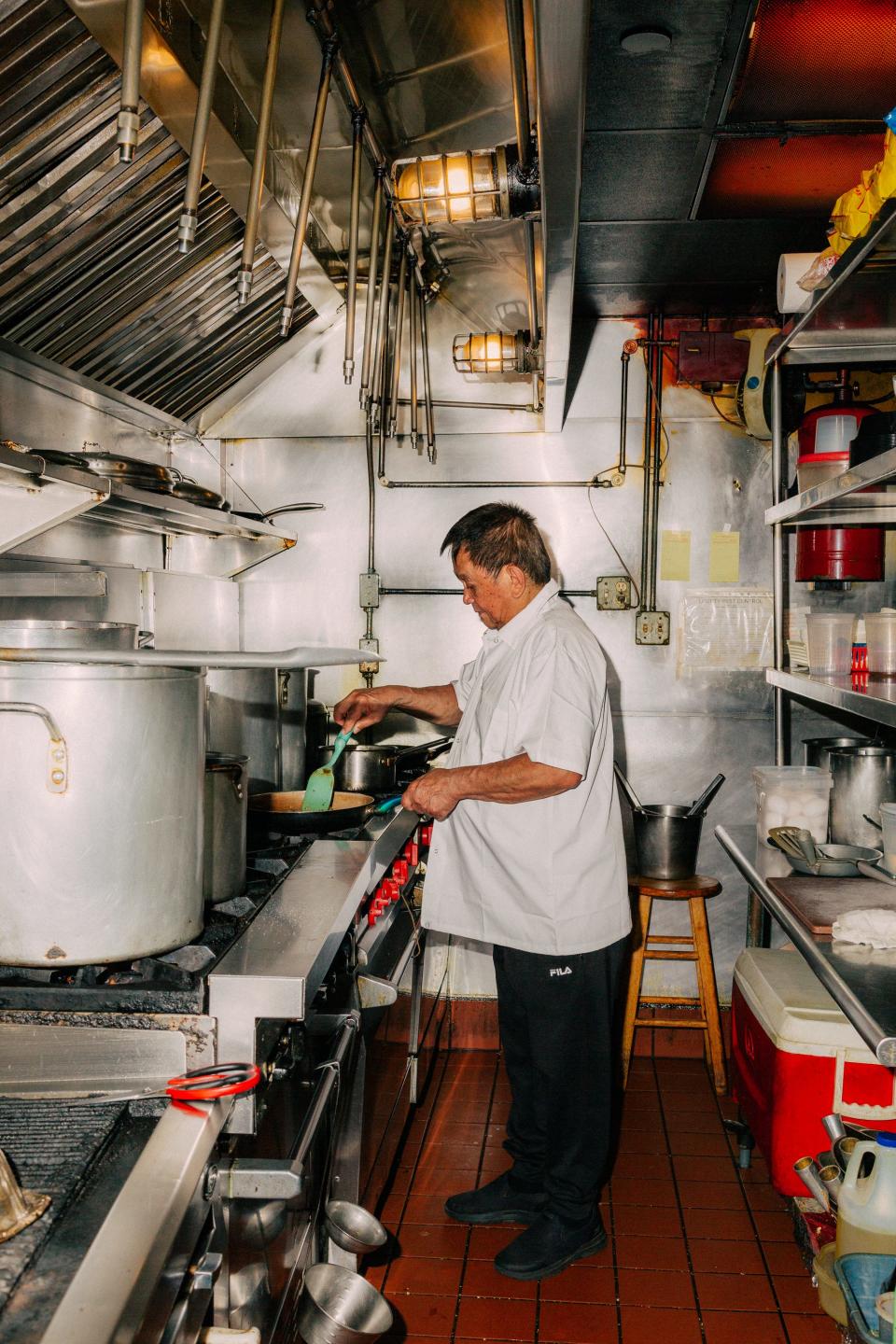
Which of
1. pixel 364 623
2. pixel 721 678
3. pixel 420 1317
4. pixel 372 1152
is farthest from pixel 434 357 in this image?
pixel 420 1317

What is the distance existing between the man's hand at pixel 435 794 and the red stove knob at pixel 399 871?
7.1 inches

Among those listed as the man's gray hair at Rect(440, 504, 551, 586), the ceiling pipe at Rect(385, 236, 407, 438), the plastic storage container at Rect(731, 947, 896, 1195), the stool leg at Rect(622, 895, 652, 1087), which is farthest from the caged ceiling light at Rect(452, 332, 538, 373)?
the plastic storage container at Rect(731, 947, 896, 1195)

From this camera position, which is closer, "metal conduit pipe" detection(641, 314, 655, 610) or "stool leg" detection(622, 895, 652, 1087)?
"stool leg" detection(622, 895, 652, 1087)

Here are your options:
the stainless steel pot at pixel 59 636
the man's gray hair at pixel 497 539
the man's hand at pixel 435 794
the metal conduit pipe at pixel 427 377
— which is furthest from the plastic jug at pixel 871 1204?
the metal conduit pipe at pixel 427 377

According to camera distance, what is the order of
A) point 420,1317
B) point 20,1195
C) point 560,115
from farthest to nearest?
point 420,1317, point 560,115, point 20,1195

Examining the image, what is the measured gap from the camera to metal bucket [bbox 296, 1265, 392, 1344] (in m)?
1.49

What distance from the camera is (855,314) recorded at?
103 inches

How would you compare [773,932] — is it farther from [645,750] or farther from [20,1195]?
[20,1195]

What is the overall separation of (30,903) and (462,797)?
4.28 feet

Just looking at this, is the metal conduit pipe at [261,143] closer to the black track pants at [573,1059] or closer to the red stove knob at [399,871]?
the red stove knob at [399,871]

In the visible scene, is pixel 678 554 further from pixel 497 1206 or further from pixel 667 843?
pixel 497 1206

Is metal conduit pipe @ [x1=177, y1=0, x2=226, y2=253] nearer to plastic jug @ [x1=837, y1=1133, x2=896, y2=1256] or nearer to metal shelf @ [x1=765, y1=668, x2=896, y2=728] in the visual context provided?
metal shelf @ [x1=765, y1=668, x2=896, y2=728]

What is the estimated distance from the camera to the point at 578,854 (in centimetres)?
243

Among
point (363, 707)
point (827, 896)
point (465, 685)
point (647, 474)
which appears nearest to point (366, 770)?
point (363, 707)
